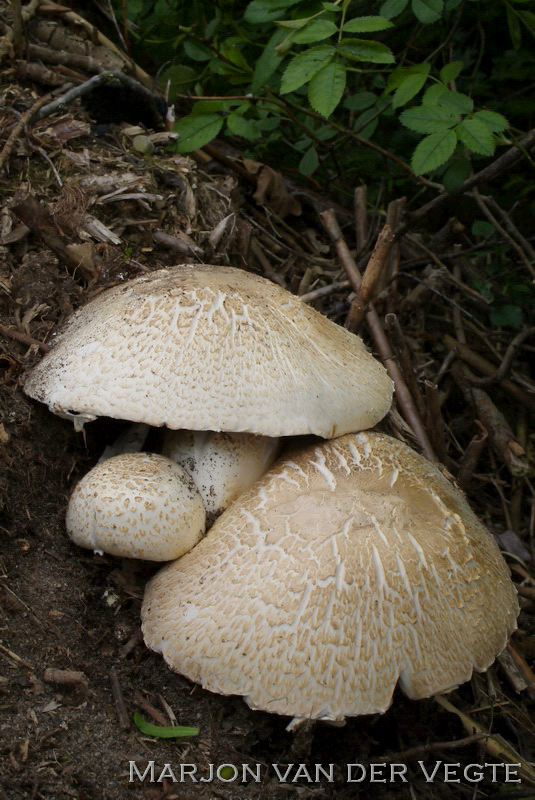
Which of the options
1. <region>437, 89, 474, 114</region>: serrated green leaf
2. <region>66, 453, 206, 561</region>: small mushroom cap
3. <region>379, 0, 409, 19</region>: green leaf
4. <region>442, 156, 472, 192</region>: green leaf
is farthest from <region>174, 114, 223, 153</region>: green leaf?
<region>66, 453, 206, 561</region>: small mushroom cap

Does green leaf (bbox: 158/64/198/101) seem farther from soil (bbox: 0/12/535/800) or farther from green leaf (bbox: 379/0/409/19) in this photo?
green leaf (bbox: 379/0/409/19)

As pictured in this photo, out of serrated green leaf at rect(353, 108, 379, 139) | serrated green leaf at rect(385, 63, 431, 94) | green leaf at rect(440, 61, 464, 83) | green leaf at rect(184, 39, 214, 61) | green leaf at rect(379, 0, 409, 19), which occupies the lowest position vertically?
green leaf at rect(184, 39, 214, 61)

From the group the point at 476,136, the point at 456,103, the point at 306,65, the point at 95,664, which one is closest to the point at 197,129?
the point at 306,65

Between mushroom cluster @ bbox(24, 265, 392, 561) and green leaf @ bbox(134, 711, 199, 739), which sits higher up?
mushroom cluster @ bbox(24, 265, 392, 561)

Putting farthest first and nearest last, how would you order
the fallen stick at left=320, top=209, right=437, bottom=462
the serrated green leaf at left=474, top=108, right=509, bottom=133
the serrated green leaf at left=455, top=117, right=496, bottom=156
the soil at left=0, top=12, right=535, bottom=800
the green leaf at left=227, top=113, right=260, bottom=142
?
the green leaf at left=227, top=113, right=260, bottom=142
the fallen stick at left=320, top=209, right=437, bottom=462
the serrated green leaf at left=474, top=108, right=509, bottom=133
the serrated green leaf at left=455, top=117, right=496, bottom=156
the soil at left=0, top=12, right=535, bottom=800

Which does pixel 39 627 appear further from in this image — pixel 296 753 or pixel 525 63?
pixel 525 63

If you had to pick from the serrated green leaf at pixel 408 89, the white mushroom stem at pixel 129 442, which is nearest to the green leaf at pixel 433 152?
the serrated green leaf at pixel 408 89
